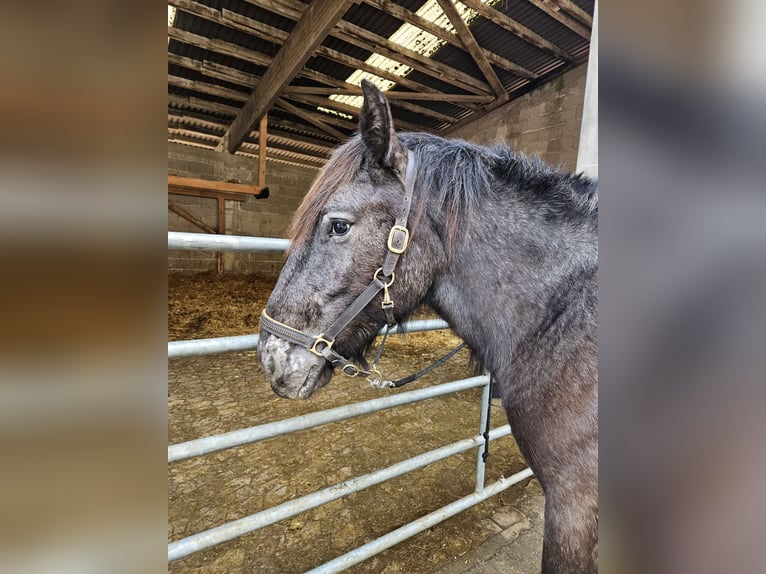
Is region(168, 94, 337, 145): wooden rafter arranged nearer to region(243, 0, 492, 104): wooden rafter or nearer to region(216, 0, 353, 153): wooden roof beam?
region(216, 0, 353, 153): wooden roof beam

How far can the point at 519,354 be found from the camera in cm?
100

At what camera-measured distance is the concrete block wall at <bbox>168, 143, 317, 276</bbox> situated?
8.92 metres

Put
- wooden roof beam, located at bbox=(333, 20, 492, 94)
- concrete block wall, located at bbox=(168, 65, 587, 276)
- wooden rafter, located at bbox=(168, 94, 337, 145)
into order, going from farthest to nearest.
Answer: wooden rafter, located at bbox=(168, 94, 337, 145), concrete block wall, located at bbox=(168, 65, 587, 276), wooden roof beam, located at bbox=(333, 20, 492, 94)

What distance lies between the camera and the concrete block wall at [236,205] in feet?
29.3

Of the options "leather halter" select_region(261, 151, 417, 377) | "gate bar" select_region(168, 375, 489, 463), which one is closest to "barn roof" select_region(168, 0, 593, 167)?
"leather halter" select_region(261, 151, 417, 377)

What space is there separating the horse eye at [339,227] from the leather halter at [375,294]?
128 millimetres

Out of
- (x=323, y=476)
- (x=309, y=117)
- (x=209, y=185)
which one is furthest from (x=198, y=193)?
(x=323, y=476)

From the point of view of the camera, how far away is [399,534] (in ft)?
5.07

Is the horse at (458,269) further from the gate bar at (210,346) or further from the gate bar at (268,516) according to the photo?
the gate bar at (268,516)

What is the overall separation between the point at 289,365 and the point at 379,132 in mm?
723
